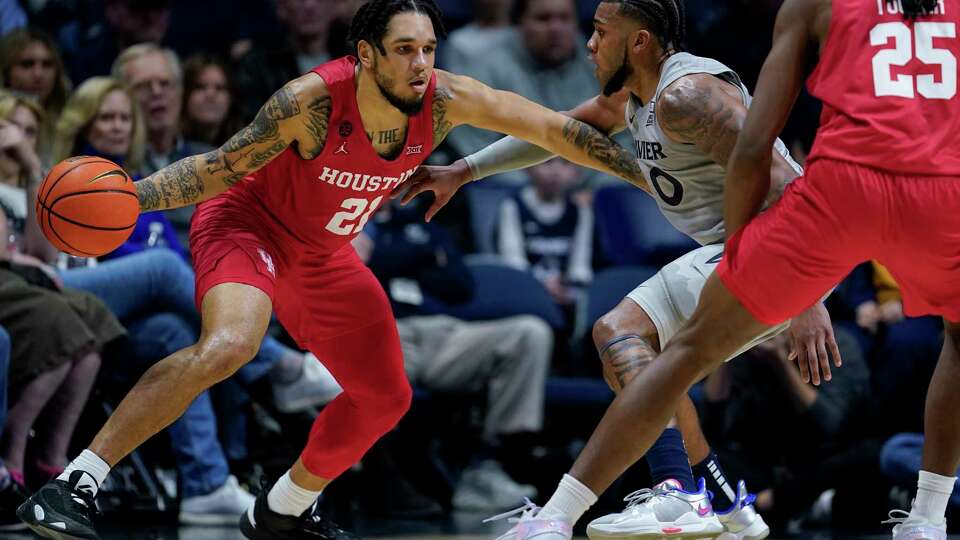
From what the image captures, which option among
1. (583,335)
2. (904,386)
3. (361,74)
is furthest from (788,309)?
(583,335)

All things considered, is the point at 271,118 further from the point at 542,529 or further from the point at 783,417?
the point at 783,417

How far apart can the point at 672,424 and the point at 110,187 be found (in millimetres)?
2117

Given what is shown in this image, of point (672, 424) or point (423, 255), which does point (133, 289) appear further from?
point (672, 424)

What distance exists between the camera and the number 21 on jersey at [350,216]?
5.05 m

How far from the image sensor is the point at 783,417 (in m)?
7.22

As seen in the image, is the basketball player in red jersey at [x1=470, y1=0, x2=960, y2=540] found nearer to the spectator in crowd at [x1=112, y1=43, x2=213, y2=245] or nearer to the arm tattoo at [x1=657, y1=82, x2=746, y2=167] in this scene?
the arm tattoo at [x1=657, y1=82, x2=746, y2=167]

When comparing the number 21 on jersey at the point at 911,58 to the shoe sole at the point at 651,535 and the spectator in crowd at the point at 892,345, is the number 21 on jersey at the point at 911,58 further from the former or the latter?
the spectator in crowd at the point at 892,345

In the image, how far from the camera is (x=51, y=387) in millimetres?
6227

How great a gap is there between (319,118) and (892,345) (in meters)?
3.85

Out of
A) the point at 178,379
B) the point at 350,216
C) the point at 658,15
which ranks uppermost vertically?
→ the point at 658,15

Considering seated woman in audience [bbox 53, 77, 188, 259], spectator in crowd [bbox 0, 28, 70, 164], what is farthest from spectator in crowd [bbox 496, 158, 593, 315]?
spectator in crowd [bbox 0, 28, 70, 164]

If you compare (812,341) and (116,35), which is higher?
(116,35)

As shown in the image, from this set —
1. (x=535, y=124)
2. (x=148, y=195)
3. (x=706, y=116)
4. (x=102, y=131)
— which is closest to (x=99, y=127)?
(x=102, y=131)

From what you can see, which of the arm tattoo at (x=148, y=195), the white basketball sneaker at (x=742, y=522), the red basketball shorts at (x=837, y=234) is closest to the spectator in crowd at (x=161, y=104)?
the arm tattoo at (x=148, y=195)
